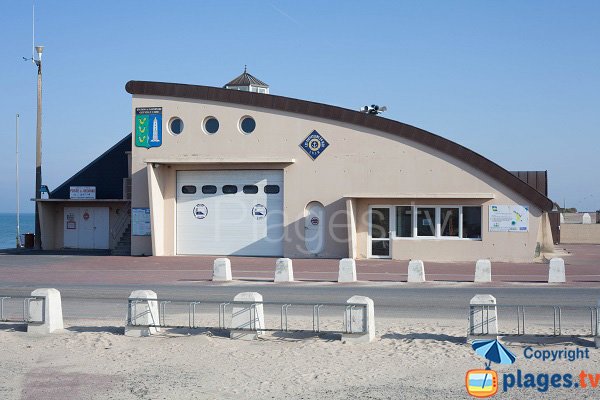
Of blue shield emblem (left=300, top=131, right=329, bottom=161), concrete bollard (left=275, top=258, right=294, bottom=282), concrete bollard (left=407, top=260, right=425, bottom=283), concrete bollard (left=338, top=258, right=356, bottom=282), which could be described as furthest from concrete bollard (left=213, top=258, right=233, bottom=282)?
blue shield emblem (left=300, top=131, right=329, bottom=161)

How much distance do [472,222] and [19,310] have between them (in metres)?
18.2

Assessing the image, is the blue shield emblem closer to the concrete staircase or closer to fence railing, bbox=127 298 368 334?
the concrete staircase

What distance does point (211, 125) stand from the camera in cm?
3347

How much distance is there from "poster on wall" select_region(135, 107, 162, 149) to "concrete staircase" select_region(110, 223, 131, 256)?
4.58 metres

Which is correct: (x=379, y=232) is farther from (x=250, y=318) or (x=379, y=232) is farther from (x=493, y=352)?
(x=493, y=352)

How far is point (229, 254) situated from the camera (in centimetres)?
3391

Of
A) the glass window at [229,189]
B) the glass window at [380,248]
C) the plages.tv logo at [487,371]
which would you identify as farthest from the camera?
the glass window at [229,189]

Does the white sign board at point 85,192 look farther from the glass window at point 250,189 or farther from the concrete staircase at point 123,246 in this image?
the glass window at point 250,189

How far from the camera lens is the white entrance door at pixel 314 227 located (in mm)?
32188

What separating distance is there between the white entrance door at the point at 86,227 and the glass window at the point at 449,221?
1699cm

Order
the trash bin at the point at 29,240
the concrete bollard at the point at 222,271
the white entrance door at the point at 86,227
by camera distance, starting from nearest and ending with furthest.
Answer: the concrete bollard at the point at 222,271 → the white entrance door at the point at 86,227 → the trash bin at the point at 29,240

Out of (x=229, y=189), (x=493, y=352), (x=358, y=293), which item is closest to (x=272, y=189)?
(x=229, y=189)

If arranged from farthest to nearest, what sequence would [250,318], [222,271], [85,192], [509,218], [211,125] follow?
[85,192] < [211,125] < [509,218] < [222,271] < [250,318]

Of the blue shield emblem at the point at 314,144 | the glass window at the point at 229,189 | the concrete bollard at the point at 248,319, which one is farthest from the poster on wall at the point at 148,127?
the concrete bollard at the point at 248,319
